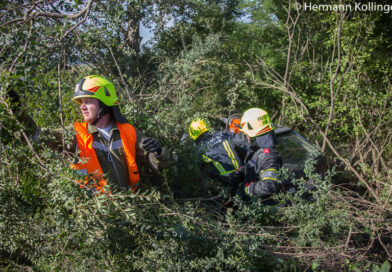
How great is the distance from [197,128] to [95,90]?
1840mm

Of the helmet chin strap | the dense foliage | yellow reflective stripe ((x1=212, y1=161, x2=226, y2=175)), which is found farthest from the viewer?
yellow reflective stripe ((x1=212, y1=161, x2=226, y2=175))

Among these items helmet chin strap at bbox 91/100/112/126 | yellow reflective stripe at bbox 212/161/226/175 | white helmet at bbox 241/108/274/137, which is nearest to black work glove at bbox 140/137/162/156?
helmet chin strap at bbox 91/100/112/126

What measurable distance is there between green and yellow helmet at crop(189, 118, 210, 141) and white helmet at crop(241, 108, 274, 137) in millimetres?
Answer: 586

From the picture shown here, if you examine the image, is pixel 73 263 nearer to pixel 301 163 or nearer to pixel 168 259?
pixel 168 259

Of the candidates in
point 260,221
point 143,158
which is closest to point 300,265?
point 260,221

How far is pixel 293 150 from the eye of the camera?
187 inches

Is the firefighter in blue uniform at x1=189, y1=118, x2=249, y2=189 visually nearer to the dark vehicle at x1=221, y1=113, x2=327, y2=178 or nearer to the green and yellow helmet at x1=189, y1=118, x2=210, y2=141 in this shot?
the green and yellow helmet at x1=189, y1=118, x2=210, y2=141

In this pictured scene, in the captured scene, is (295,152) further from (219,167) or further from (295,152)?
(219,167)

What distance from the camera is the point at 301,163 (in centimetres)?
459

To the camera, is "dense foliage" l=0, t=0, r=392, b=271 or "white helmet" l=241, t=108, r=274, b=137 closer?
"dense foliage" l=0, t=0, r=392, b=271

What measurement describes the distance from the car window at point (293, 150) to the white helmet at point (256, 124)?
752 millimetres

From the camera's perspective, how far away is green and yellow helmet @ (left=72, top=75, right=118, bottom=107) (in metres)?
2.96

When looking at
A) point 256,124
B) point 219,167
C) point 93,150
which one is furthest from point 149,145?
point 256,124

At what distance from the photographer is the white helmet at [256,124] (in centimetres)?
410
